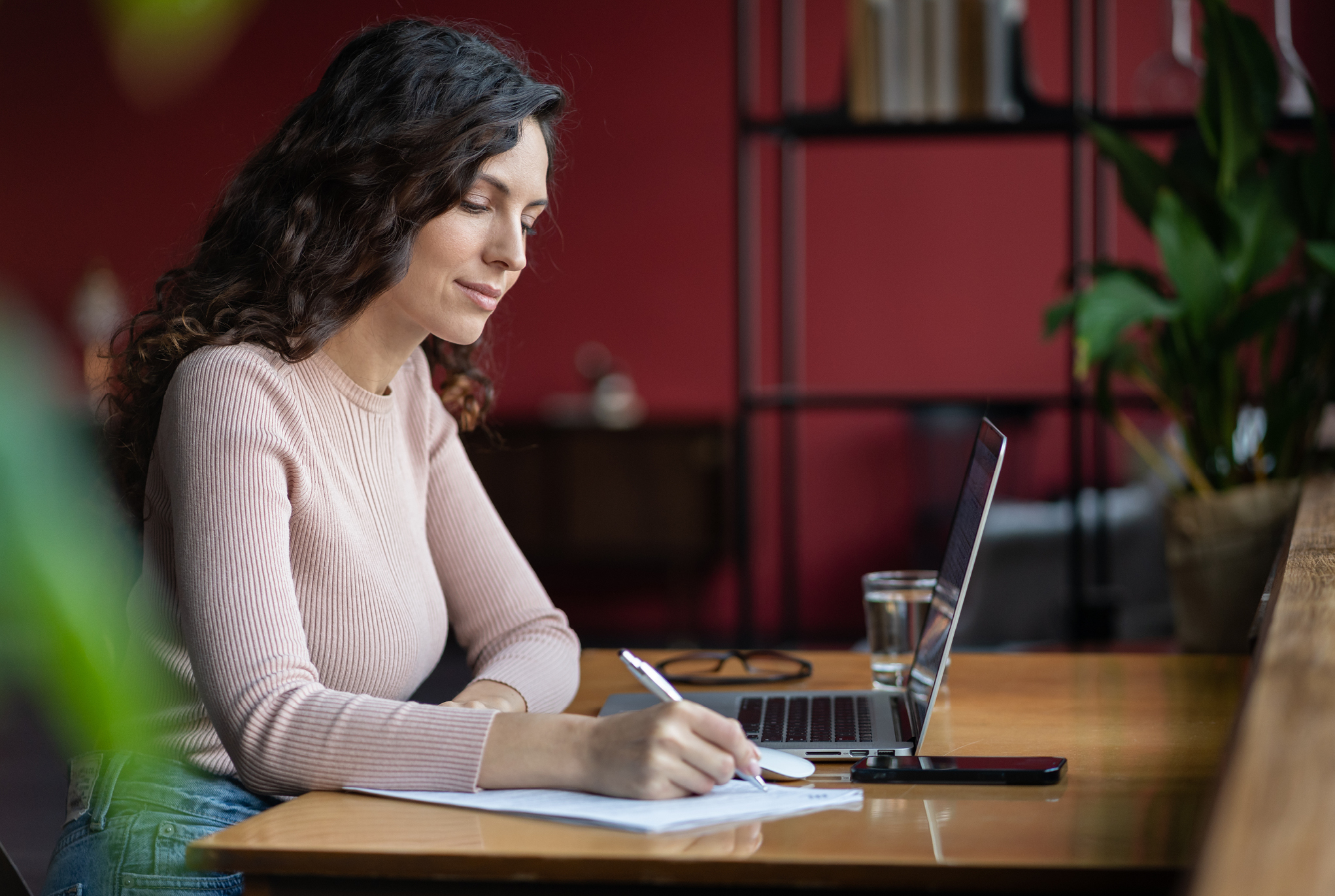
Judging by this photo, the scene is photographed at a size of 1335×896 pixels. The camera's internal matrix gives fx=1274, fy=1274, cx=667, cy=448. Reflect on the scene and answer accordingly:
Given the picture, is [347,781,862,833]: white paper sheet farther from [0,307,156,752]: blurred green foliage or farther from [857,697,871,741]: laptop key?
[0,307,156,752]: blurred green foliage

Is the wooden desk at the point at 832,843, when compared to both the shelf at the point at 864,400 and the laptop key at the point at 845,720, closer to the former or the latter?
the laptop key at the point at 845,720

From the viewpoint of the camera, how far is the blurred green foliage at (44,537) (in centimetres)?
250

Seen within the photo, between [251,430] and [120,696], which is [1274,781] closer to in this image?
[251,430]

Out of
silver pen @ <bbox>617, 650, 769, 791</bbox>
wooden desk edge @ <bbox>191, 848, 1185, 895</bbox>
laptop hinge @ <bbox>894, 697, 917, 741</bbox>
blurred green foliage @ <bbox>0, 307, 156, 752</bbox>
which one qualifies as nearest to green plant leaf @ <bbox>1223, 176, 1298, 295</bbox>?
laptop hinge @ <bbox>894, 697, 917, 741</bbox>

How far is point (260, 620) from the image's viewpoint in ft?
3.18

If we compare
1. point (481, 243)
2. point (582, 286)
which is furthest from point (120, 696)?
point (582, 286)

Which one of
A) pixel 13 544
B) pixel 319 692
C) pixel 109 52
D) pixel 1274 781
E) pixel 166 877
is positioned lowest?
pixel 13 544

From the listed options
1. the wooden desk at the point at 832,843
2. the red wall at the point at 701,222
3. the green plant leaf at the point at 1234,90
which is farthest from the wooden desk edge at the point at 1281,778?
the red wall at the point at 701,222

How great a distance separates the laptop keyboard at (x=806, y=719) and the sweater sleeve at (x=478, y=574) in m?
0.24

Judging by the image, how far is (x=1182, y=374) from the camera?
2.15m

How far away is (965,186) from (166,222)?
3255 mm

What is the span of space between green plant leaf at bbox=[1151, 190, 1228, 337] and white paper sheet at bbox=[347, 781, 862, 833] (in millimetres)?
1462

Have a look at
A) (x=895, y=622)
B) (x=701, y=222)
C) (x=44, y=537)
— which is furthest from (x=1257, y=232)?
(x=44, y=537)

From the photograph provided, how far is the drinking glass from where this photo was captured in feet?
4.23
